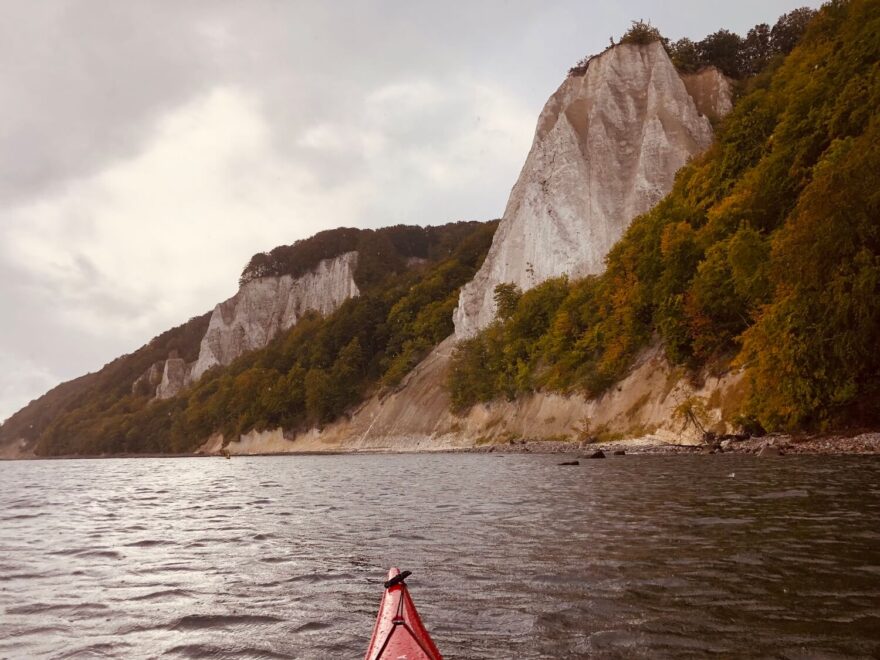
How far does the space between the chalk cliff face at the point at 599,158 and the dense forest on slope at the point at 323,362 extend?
2334cm

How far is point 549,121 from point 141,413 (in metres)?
107

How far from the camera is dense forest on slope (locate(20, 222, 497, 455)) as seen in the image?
91.1m

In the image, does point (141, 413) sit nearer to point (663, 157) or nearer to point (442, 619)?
point (663, 157)

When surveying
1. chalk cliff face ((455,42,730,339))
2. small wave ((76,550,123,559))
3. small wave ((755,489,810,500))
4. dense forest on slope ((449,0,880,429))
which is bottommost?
small wave ((755,489,810,500))

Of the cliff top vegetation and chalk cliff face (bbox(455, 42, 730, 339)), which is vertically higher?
the cliff top vegetation

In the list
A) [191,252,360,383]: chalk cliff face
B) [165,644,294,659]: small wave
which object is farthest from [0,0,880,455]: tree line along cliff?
[191,252,360,383]: chalk cliff face

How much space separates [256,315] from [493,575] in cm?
13771

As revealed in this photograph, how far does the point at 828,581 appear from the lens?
6.68 metres

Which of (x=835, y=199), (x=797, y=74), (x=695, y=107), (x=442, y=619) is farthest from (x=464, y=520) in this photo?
(x=695, y=107)

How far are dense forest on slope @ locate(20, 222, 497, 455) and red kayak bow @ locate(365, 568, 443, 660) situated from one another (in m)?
78.9

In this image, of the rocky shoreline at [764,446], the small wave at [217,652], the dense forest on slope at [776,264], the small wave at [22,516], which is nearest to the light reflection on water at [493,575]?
the small wave at [217,652]

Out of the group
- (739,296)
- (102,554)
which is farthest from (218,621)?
(739,296)

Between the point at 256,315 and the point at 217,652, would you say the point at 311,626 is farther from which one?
the point at 256,315

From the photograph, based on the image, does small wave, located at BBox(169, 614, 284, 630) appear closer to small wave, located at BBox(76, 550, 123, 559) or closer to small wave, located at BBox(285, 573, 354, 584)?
small wave, located at BBox(285, 573, 354, 584)
